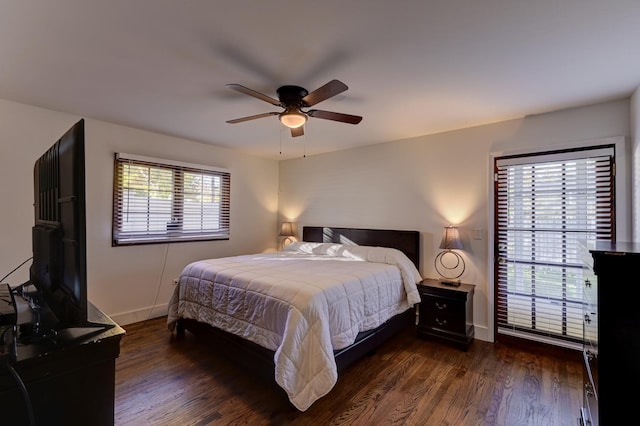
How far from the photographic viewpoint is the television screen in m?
0.90

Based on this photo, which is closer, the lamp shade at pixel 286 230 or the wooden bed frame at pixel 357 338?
the wooden bed frame at pixel 357 338

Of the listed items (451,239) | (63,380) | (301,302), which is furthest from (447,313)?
(63,380)

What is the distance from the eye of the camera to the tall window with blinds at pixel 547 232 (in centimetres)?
282

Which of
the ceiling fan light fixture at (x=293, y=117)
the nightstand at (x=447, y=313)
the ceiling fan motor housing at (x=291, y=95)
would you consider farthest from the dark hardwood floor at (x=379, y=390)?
the ceiling fan motor housing at (x=291, y=95)

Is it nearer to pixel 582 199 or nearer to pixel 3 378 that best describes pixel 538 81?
pixel 582 199

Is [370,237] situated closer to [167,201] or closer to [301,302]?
[301,302]

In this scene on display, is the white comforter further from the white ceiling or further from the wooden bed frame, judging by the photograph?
the white ceiling

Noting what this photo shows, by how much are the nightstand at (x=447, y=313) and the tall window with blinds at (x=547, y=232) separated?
40cm

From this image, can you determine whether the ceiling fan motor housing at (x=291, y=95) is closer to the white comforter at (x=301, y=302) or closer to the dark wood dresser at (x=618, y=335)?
the white comforter at (x=301, y=302)

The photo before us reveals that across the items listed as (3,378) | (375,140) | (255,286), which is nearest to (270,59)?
(255,286)

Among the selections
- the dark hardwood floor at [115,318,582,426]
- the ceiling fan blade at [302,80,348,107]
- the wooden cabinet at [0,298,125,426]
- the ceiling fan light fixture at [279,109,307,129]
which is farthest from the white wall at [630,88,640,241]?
the wooden cabinet at [0,298,125,426]

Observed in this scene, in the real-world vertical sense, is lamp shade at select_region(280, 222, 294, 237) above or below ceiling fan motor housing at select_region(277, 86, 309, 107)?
below

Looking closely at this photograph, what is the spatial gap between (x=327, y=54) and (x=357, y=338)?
2276 millimetres

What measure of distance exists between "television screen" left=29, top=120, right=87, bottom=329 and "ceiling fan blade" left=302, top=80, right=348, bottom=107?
1.47 metres
